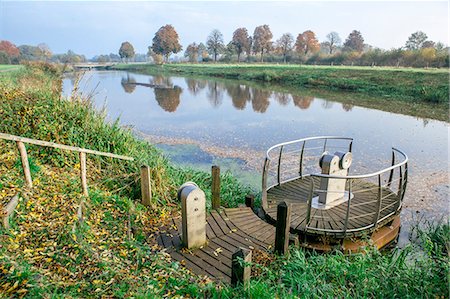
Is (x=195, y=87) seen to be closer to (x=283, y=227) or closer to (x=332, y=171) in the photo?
(x=332, y=171)

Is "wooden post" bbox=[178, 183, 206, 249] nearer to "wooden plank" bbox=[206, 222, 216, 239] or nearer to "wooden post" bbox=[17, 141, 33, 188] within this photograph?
"wooden plank" bbox=[206, 222, 216, 239]

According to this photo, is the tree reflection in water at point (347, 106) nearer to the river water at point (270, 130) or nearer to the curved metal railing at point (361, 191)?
the river water at point (270, 130)

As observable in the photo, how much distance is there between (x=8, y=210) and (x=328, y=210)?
18.6 feet

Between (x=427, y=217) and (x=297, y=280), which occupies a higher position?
(x=297, y=280)

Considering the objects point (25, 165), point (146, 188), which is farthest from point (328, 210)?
point (25, 165)

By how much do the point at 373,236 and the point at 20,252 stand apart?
5.97 m

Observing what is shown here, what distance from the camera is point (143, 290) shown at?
3412 millimetres

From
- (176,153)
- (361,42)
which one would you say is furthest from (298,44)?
(176,153)

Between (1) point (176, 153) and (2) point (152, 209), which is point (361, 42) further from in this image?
(2) point (152, 209)

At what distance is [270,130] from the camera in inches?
664

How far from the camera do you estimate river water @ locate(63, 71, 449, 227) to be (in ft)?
32.5

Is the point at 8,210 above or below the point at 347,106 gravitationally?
above

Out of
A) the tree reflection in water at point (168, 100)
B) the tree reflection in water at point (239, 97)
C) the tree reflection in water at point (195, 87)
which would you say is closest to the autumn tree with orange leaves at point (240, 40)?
the tree reflection in water at point (195, 87)

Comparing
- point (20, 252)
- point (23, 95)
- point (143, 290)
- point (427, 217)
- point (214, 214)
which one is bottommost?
point (427, 217)
